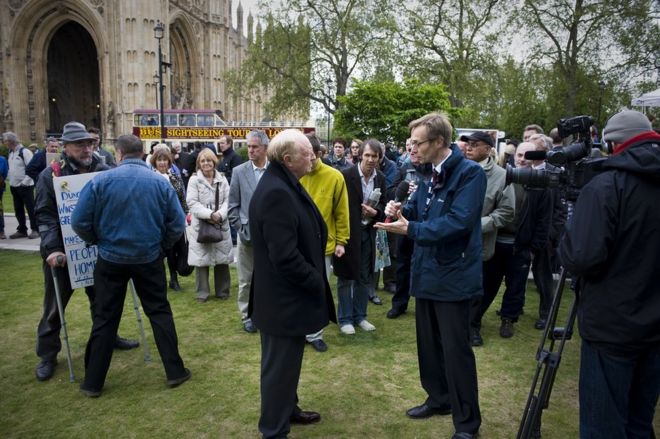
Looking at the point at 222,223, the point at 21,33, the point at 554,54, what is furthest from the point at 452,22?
the point at 21,33

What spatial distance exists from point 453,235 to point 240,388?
231 centimetres

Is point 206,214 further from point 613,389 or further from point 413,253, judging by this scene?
point 613,389

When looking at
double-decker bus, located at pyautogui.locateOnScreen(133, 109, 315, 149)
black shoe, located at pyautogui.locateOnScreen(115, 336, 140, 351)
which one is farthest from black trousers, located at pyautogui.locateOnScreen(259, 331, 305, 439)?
double-decker bus, located at pyautogui.locateOnScreen(133, 109, 315, 149)

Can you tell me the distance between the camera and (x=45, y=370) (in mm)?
4324

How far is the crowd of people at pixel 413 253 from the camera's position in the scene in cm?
226

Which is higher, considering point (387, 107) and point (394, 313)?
point (387, 107)

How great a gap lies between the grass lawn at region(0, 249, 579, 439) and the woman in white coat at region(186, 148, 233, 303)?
791 millimetres

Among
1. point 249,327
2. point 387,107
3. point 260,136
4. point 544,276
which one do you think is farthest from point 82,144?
point 387,107

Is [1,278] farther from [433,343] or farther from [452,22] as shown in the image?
[452,22]

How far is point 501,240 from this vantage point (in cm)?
518

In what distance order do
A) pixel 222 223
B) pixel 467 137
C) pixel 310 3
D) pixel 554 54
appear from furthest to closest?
1. pixel 310 3
2. pixel 554 54
3. pixel 222 223
4. pixel 467 137

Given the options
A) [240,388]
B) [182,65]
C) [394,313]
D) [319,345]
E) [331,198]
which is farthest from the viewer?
[182,65]

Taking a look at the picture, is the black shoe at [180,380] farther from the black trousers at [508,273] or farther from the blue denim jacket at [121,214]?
the black trousers at [508,273]

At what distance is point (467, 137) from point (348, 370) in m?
2.58
